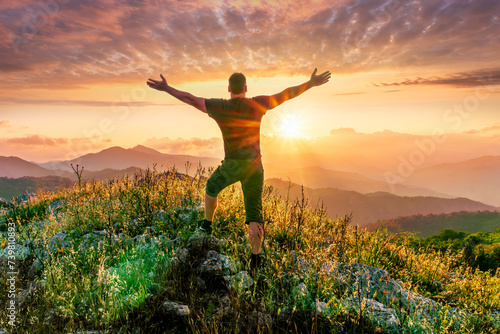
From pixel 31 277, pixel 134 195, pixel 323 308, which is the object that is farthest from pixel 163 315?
pixel 134 195

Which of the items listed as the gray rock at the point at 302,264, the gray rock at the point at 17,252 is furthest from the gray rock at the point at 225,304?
the gray rock at the point at 17,252

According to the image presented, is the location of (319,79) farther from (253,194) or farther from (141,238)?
(141,238)

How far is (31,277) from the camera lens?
4.53 m

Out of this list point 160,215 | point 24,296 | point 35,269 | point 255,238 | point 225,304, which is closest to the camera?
point 225,304

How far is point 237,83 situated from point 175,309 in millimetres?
3309

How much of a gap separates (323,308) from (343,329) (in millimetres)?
301

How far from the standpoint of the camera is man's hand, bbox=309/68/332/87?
15.4 feet

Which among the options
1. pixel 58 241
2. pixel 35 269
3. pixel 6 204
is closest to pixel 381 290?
pixel 35 269

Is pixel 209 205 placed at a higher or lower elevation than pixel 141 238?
higher

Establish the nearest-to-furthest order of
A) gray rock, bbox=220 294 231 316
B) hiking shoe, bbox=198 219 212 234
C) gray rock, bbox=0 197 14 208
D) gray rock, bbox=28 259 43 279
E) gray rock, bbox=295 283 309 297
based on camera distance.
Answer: gray rock, bbox=220 294 231 316, gray rock, bbox=295 283 309 297, gray rock, bbox=28 259 43 279, hiking shoe, bbox=198 219 212 234, gray rock, bbox=0 197 14 208

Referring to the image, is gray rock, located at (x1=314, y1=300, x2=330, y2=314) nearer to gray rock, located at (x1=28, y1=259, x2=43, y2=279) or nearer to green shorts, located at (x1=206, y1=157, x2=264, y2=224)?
green shorts, located at (x1=206, y1=157, x2=264, y2=224)

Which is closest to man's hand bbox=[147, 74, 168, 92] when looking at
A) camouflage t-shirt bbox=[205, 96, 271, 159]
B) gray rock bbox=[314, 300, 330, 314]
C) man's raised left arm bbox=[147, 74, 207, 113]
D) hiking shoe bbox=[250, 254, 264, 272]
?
man's raised left arm bbox=[147, 74, 207, 113]

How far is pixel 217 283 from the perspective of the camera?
389 centimetres

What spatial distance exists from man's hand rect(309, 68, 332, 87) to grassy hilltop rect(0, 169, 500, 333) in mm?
2660
